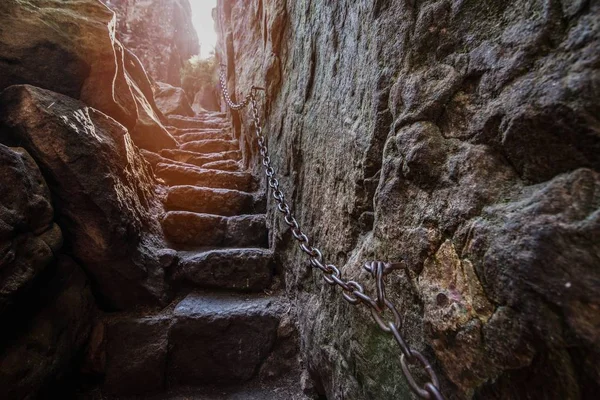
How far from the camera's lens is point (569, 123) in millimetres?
616

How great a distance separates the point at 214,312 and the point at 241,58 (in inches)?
197

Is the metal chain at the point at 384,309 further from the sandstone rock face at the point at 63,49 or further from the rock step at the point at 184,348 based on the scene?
the sandstone rock face at the point at 63,49

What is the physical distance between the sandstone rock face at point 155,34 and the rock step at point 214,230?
476 inches

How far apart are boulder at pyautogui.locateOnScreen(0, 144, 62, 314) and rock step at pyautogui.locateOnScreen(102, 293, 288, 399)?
812 mm

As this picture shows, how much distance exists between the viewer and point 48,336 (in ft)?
6.33

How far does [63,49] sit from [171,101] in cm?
685

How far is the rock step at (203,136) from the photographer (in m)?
6.12

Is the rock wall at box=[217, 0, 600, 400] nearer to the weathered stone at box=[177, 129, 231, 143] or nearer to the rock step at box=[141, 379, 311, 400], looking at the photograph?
the rock step at box=[141, 379, 311, 400]

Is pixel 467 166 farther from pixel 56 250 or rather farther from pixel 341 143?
pixel 56 250

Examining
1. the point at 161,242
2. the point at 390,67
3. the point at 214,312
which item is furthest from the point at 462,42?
the point at 161,242

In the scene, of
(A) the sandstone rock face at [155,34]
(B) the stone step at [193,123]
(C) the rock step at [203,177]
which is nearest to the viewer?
(C) the rock step at [203,177]

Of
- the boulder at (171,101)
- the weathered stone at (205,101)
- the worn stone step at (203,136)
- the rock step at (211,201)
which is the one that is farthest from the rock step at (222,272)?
the weathered stone at (205,101)

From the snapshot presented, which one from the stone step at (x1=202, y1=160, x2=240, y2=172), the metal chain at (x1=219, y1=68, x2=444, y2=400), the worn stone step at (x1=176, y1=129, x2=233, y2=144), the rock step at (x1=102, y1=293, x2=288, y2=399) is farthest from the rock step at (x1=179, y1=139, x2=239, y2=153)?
the metal chain at (x1=219, y1=68, x2=444, y2=400)

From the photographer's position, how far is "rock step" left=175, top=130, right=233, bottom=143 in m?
6.12
